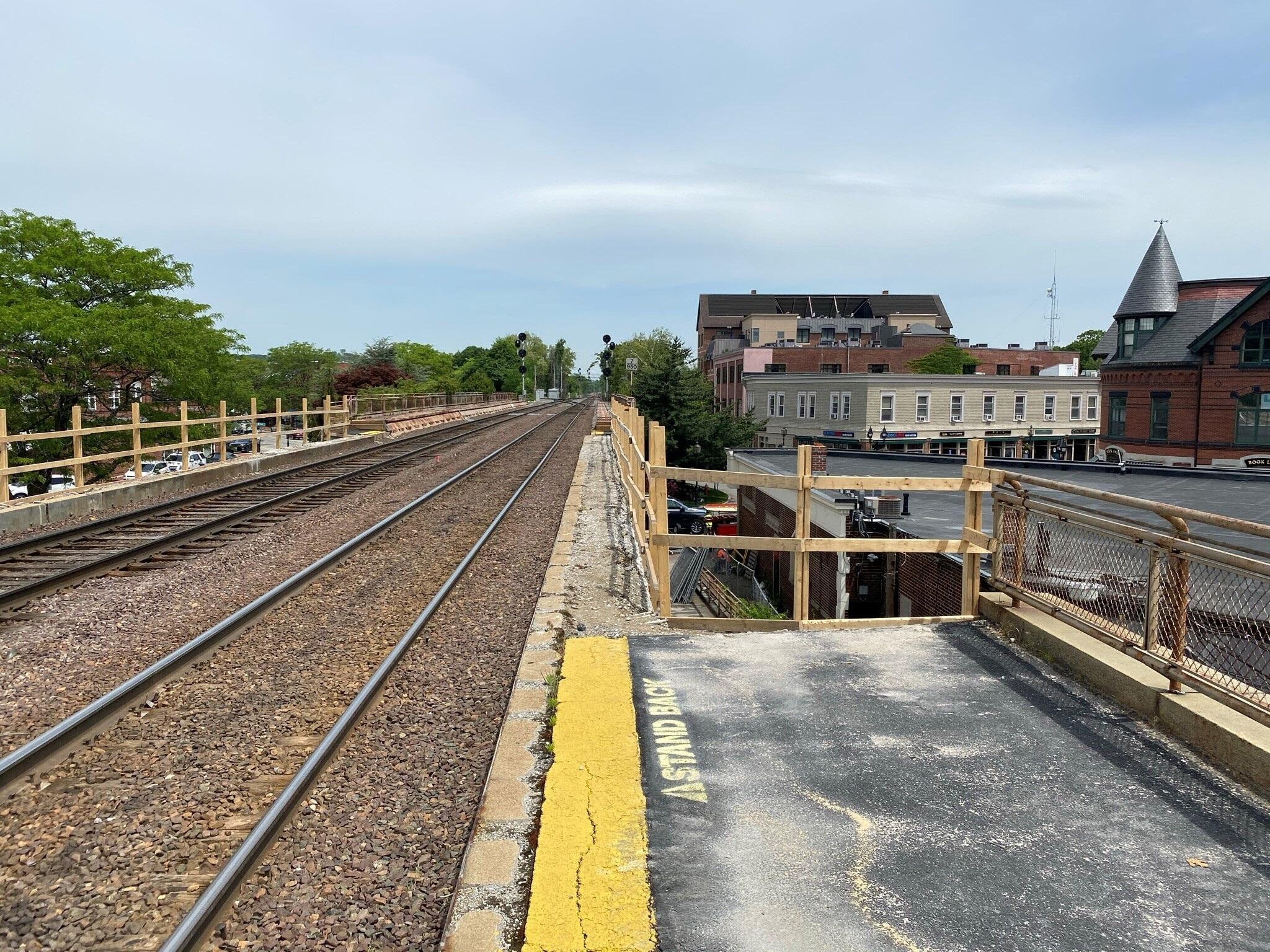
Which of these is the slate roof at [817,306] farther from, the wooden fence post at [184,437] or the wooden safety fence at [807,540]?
the wooden safety fence at [807,540]

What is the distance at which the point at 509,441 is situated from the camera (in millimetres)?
36344

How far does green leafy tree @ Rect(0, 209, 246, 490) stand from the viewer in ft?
119

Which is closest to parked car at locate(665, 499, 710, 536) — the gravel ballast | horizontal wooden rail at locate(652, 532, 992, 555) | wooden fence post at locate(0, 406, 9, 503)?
the gravel ballast

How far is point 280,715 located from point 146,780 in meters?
1.04

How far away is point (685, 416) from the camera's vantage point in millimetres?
44875

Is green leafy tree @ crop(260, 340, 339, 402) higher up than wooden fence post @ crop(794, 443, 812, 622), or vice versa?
green leafy tree @ crop(260, 340, 339, 402)

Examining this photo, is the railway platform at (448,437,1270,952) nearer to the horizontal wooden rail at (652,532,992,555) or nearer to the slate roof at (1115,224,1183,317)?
the horizontal wooden rail at (652,532,992,555)

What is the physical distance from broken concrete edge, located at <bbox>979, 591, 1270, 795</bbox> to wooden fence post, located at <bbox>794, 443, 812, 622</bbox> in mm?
1588

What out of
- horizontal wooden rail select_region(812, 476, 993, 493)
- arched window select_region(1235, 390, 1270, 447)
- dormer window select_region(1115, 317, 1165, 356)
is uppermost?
dormer window select_region(1115, 317, 1165, 356)

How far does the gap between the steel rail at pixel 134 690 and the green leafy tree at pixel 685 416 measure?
34.8 meters

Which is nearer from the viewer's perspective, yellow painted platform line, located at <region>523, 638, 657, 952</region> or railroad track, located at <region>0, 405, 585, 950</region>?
yellow painted platform line, located at <region>523, 638, 657, 952</region>

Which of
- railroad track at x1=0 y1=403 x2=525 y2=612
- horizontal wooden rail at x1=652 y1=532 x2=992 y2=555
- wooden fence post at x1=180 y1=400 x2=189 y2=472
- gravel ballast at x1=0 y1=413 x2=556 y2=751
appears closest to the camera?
gravel ballast at x1=0 y1=413 x2=556 y2=751

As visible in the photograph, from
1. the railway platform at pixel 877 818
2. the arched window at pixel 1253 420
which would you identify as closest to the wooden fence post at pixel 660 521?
the railway platform at pixel 877 818

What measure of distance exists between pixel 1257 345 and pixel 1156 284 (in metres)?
7.54
